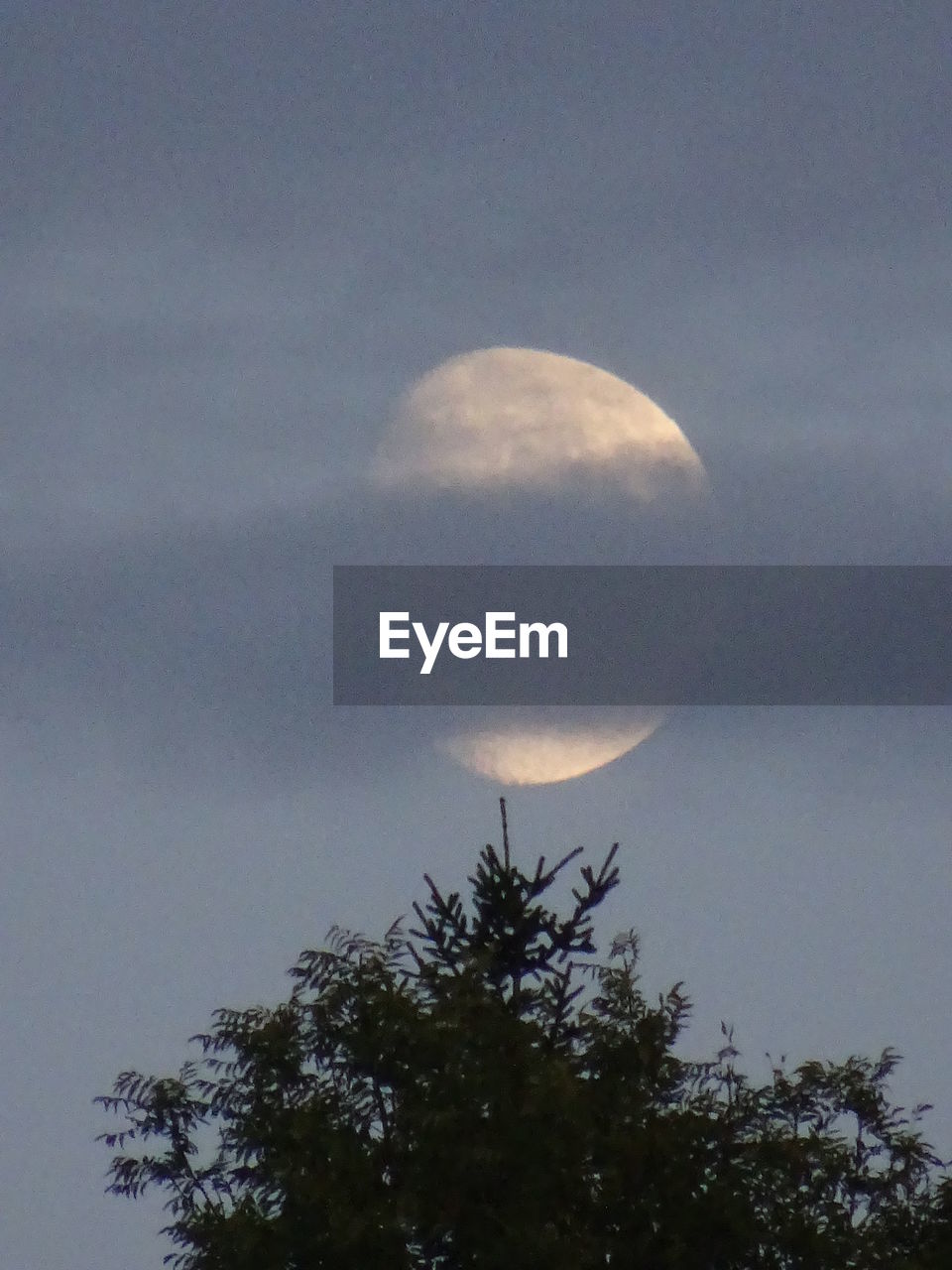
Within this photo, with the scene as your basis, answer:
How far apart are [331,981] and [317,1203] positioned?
3720 mm

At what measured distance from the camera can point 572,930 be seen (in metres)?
32.6

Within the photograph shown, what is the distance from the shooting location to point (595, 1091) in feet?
95.4

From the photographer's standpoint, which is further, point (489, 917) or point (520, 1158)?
point (489, 917)

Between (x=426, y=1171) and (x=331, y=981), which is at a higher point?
(x=331, y=981)

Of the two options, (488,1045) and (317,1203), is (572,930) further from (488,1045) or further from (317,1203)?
(317,1203)

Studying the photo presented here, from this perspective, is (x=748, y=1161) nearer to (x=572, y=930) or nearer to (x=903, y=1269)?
(x=903, y=1269)

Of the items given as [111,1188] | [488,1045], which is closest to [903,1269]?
[488,1045]

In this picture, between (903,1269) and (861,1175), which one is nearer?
(903,1269)

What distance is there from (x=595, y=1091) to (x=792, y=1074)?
181 inches

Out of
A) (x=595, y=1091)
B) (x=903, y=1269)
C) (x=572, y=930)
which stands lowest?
(x=903, y=1269)

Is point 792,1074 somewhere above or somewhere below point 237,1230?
above

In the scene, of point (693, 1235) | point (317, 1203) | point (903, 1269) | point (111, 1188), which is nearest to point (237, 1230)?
point (317, 1203)

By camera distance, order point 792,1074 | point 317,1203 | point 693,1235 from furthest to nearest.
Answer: point 792,1074
point 693,1235
point 317,1203

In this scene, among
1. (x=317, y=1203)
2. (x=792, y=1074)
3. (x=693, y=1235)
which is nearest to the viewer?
(x=317, y=1203)
